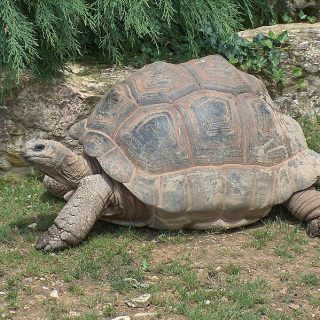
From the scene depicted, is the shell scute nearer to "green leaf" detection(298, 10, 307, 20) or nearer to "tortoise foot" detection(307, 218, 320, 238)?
"tortoise foot" detection(307, 218, 320, 238)

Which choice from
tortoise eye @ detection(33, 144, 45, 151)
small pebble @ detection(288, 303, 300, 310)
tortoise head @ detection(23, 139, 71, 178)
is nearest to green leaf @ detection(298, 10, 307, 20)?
tortoise head @ detection(23, 139, 71, 178)

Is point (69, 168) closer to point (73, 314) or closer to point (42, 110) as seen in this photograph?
point (42, 110)

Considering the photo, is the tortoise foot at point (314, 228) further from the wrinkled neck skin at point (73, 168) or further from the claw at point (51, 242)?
the claw at point (51, 242)

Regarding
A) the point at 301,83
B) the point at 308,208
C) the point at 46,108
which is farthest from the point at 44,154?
the point at 301,83

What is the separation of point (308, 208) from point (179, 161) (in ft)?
3.61

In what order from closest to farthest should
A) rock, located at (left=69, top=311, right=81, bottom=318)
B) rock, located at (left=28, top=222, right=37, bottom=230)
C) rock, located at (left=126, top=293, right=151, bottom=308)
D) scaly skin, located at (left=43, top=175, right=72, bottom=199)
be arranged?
1. rock, located at (left=69, top=311, right=81, bottom=318)
2. rock, located at (left=126, top=293, right=151, bottom=308)
3. rock, located at (left=28, top=222, right=37, bottom=230)
4. scaly skin, located at (left=43, top=175, right=72, bottom=199)

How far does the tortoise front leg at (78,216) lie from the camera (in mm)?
5336

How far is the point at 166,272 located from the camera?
5.08 m

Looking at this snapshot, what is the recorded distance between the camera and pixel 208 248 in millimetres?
5422

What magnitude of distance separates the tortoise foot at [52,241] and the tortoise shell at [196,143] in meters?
0.61

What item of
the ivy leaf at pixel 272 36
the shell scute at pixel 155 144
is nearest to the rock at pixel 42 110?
the shell scute at pixel 155 144

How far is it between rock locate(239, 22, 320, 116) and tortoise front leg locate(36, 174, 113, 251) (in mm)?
2717

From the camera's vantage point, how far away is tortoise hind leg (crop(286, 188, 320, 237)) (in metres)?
5.59

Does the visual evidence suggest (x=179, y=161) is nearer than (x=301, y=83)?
Yes
